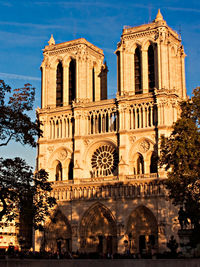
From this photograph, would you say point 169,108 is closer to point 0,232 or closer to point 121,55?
point 121,55

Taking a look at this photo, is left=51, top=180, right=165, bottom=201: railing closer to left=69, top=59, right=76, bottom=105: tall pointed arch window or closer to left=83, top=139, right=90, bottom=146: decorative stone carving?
left=83, top=139, right=90, bottom=146: decorative stone carving

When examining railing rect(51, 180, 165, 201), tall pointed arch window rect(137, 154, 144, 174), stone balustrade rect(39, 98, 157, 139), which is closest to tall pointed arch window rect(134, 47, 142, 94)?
stone balustrade rect(39, 98, 157, 139)

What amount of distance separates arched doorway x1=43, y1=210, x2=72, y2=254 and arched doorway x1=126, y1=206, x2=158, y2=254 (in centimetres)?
758

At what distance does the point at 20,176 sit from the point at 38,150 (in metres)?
37.1

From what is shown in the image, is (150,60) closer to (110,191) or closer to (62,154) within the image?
(62,154)

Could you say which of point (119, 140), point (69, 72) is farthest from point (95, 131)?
point (69, 72)

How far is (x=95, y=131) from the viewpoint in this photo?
63.2 meters

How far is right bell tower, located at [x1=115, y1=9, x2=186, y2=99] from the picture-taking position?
6034cm

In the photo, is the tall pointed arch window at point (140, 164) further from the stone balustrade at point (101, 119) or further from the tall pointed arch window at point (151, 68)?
the tall pointed arch window at point (151, 68)

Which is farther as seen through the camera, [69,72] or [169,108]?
[69,72]

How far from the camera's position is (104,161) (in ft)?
204

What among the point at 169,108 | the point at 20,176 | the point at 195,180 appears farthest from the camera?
the point at 169,108

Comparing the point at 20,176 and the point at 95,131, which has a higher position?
the point at 95,131

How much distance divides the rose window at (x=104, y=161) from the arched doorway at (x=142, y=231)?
6.59 metres
